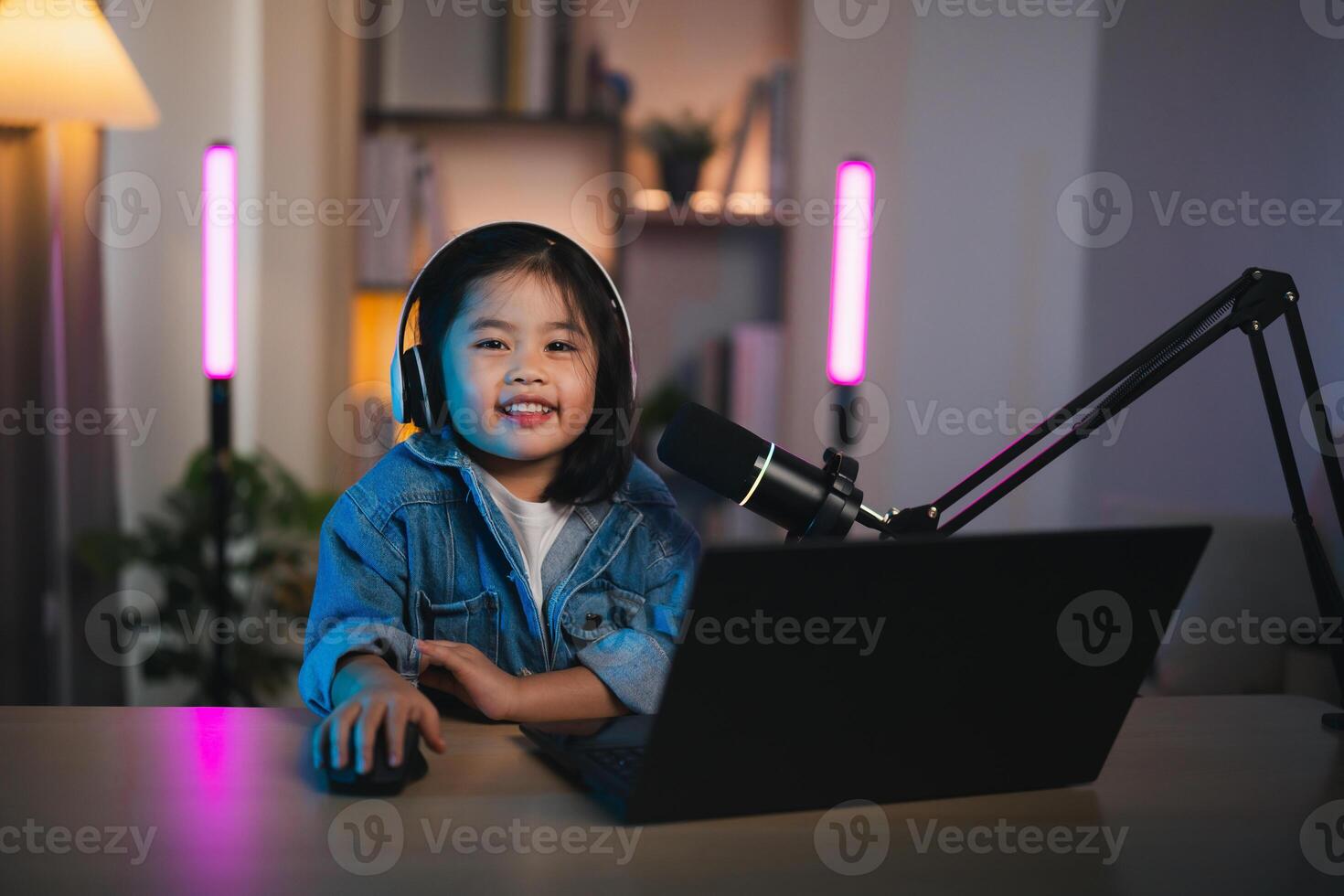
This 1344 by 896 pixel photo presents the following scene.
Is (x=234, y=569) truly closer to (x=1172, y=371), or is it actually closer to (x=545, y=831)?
(x=545, y=831)

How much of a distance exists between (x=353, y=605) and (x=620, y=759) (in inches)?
13.9

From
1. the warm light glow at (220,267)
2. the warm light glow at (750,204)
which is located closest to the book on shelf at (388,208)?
the warm light glow at (220,267)

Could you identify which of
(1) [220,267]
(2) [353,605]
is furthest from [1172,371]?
(1) [220,267]

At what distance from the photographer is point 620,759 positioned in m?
0.82

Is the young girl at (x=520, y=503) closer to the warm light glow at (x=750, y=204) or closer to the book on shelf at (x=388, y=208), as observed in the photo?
the book on shelf at (x=388, y=208)

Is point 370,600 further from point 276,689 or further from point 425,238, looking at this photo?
point 425,238

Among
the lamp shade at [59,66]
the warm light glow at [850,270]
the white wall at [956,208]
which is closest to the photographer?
the lamp shade at [59,66]

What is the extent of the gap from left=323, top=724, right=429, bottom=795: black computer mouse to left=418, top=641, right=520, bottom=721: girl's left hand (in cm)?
16

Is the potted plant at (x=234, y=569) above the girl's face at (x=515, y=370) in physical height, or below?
below

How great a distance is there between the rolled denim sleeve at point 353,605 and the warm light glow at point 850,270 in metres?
1.82

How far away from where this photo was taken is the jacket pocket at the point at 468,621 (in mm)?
1141

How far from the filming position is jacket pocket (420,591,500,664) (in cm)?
114

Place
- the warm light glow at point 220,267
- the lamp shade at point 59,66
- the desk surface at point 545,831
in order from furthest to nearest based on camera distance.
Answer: the warm light glow at point 220,267
the lamp shade at point 59,66
the desk surface at point 545,831

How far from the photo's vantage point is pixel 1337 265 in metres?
1.48
